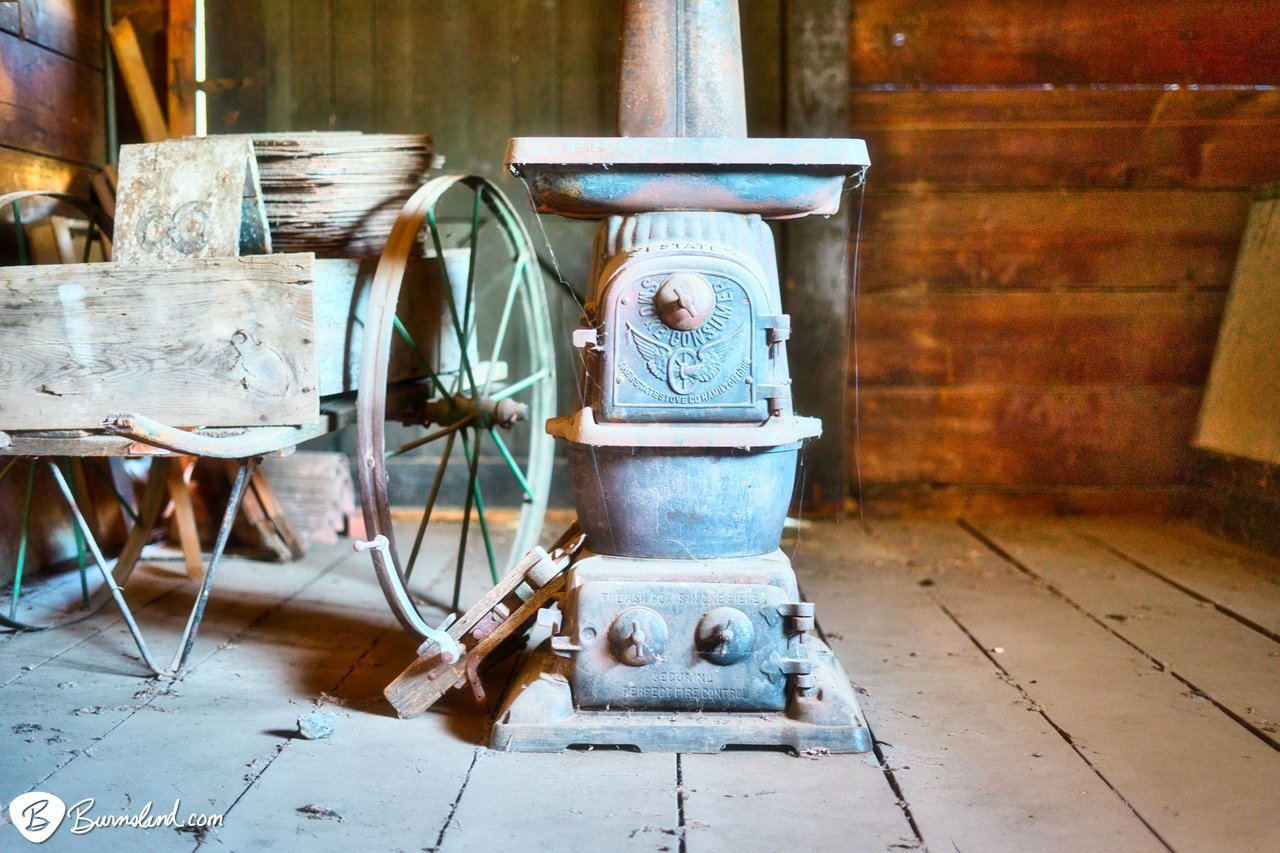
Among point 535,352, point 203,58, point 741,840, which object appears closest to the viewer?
point 741,840

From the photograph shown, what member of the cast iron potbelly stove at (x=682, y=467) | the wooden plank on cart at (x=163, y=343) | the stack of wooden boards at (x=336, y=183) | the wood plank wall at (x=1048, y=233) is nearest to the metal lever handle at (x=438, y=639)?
the cast iron potbelly stove at (x=682, y=467)

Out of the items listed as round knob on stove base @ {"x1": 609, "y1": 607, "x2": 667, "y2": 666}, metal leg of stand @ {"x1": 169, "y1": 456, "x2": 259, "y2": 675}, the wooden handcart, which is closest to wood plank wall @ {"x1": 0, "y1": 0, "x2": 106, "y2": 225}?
the wooden handcart

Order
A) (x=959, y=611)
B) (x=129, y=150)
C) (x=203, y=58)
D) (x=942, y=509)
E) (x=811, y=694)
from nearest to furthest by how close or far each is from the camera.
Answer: (x=811, y=694)
(x=129, y=150)
(x=959, y=611)
(x=203, y=58)
(x=942, y=509)

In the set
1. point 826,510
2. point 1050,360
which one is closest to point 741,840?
point 826,510

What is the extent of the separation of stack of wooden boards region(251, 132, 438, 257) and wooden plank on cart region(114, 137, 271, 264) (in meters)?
0.09

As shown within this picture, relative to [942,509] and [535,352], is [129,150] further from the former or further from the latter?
[942,509]

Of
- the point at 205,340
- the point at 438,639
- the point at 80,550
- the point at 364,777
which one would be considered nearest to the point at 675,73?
the point at 205,340

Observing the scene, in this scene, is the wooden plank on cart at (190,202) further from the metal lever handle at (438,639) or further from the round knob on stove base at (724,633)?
the round knob on stove base at (724,633)

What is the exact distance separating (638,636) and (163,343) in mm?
1187

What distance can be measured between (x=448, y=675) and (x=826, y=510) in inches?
94.5

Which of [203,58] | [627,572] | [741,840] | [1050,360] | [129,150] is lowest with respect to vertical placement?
[741,840]

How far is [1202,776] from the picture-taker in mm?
2100

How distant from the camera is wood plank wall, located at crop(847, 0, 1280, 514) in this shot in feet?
14.1

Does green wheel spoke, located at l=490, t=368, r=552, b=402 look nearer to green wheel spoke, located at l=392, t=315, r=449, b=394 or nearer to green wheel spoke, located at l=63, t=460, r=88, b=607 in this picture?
green wheel spoke, located at l=392, t=315, r=449, b=394
